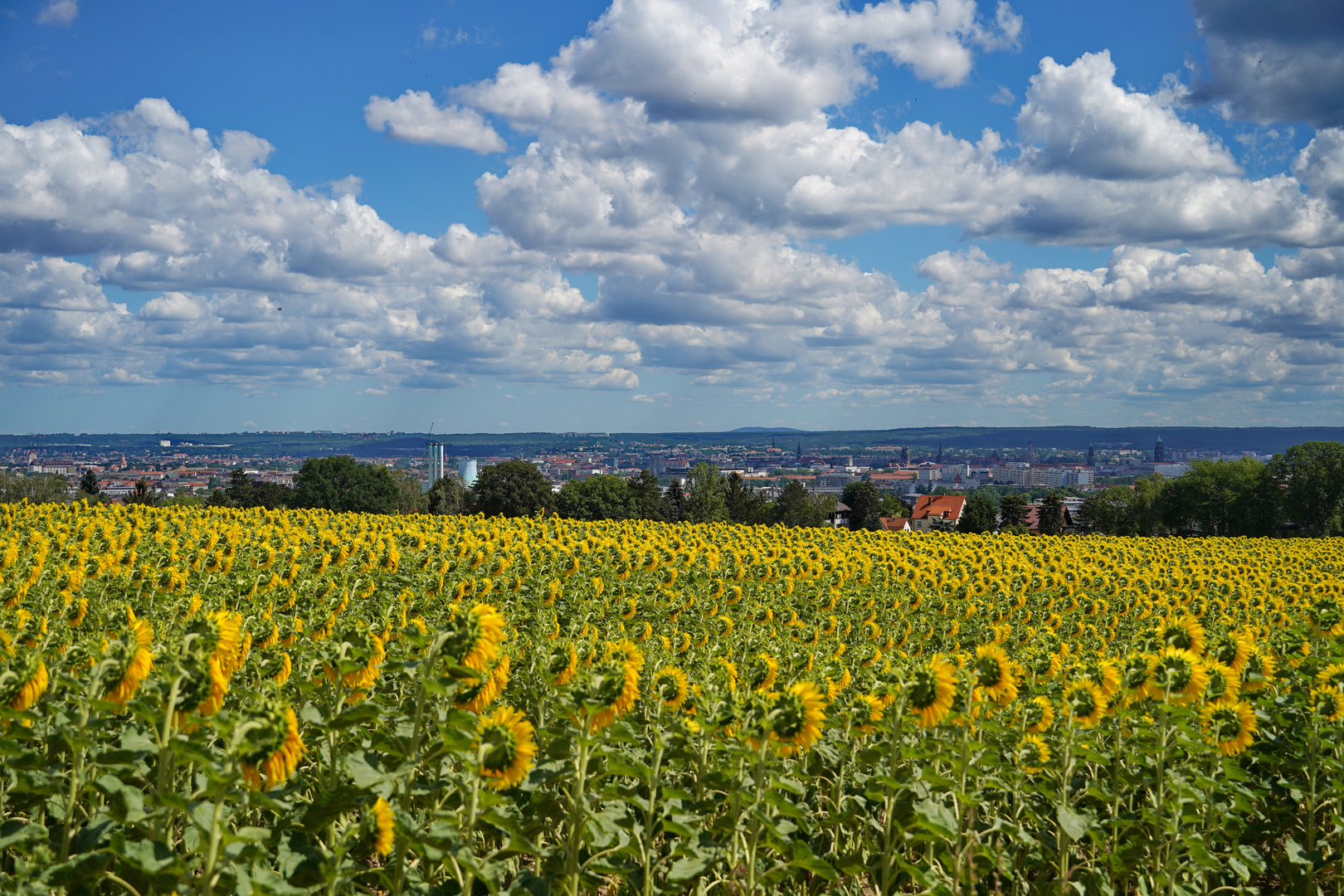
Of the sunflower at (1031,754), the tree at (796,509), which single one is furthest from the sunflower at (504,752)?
the tree at (796,509)

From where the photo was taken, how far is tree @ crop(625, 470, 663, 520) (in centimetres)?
7206

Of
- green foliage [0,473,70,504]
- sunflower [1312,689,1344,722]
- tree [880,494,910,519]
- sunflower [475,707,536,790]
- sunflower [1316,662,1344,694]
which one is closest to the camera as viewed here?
sunflower [475,707,536,790]

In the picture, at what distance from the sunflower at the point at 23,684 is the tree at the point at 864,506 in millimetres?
112565

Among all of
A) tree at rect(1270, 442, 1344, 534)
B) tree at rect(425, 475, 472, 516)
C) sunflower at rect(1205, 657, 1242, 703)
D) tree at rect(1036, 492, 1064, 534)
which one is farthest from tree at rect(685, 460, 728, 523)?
sunflower at rect(1205, 657, 1242, 703)

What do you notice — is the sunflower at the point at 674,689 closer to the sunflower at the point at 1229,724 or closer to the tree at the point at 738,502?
the sunflower at the point at 1229,724

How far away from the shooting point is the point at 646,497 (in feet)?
241

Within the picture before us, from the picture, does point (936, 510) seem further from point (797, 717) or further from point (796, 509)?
point (797, 717)

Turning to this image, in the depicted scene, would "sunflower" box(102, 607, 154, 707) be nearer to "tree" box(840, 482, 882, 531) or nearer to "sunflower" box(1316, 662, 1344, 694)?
"sunflower" box(1316, 662, 1344, 694)

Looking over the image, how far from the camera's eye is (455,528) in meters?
22.5

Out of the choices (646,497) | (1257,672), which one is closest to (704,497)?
(646,497)

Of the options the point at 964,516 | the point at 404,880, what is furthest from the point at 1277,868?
the point at 964,516

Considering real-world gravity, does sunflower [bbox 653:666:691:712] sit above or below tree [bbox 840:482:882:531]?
above

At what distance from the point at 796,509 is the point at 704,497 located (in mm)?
25797

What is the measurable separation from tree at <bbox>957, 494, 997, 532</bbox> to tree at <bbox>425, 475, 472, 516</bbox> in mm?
45800
